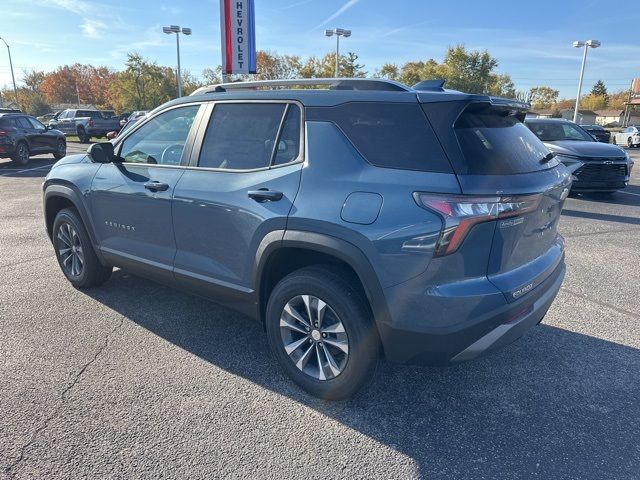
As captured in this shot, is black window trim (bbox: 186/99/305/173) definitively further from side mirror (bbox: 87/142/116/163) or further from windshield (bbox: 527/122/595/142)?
windshield (bbox: 527/122/595/142)

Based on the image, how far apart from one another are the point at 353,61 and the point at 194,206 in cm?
4623

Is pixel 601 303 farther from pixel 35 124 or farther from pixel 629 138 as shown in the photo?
pixel 629 138

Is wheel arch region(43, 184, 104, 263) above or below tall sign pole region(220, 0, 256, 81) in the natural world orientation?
below

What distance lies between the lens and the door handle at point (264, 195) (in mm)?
2713

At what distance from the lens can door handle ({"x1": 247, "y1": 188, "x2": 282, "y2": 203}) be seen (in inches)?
107

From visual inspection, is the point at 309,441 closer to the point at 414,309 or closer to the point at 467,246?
the point at 414,309

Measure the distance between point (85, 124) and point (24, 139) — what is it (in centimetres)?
1087

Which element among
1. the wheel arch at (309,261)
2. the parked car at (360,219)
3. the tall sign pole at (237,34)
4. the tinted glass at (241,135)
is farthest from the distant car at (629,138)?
the wheel arch at (309,261)

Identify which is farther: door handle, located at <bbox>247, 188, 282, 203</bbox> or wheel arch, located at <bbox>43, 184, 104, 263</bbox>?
wheel arch, located at <bbox>43, 184, 104, 263</bbox>

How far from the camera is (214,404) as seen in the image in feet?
9.02

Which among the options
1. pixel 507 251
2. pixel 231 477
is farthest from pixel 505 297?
pixel 231 477

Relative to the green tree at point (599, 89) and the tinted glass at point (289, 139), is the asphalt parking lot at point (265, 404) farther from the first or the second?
the green tree at point (599, 89)

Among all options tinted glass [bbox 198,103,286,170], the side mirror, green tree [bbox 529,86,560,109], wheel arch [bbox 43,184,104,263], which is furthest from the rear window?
green tree [bbox 529,86,560,109]

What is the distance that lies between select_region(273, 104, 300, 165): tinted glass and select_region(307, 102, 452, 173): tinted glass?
0.26 metres
